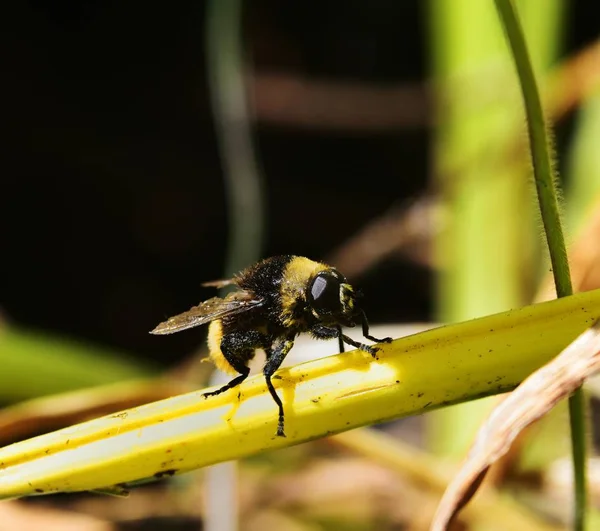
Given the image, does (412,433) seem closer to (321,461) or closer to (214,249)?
(321,461)

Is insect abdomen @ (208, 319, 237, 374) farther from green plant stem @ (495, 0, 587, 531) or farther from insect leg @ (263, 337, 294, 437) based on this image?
green plant stem @ (495, 0, 587, 531)

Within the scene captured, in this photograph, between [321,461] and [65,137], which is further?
[65,137]

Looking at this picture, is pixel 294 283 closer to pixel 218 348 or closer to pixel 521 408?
pixel 218 348

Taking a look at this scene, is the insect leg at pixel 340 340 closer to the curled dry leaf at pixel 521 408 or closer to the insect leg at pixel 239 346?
the insect leg at pixel 239 346

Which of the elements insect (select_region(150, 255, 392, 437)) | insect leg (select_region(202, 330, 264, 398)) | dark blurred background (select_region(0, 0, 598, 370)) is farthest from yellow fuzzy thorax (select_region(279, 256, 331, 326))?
dark blurred background (select_region(0, 0, 598, 370))

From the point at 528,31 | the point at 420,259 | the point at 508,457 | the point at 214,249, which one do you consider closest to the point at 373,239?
the point at 420,259
